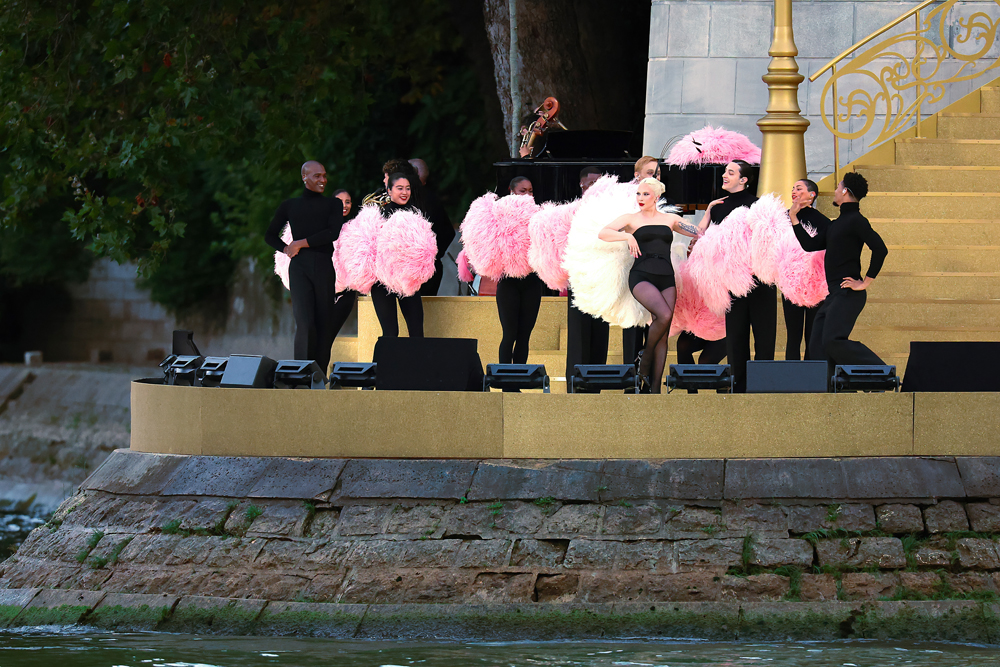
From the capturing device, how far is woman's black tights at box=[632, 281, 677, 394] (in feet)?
31.7

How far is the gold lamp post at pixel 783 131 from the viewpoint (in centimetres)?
1189

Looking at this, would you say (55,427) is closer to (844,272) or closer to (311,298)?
(311,298)

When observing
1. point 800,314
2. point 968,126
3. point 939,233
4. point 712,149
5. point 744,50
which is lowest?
point 800,314

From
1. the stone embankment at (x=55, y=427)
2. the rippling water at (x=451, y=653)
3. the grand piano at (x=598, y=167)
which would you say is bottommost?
the stone embankment at (x=55, y=427)

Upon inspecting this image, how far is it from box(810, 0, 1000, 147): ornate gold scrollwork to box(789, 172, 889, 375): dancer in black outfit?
308 centimetres

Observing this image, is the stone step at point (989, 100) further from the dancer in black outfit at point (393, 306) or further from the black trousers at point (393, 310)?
the black trousers at point (393, 310)

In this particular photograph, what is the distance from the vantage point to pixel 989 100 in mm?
13961

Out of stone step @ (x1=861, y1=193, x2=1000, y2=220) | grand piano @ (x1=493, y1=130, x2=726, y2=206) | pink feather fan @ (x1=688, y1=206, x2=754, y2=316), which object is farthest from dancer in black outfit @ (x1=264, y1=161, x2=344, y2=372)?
stone step @ (x1=861, y1=193, x2=1000, y2=220)

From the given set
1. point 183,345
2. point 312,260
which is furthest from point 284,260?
point 183,345

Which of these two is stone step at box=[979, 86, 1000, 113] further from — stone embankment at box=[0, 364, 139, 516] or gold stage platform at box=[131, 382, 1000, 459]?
stone embankment at box=[0, 364, 139, 516]

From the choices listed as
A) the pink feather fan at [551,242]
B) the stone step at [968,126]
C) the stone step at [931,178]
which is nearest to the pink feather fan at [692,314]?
the pink feather fan at [551,242]

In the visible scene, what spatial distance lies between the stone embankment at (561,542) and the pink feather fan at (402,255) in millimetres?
2330

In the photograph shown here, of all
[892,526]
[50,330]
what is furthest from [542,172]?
[50,330]

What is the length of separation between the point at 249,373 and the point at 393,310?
6.57 ft
